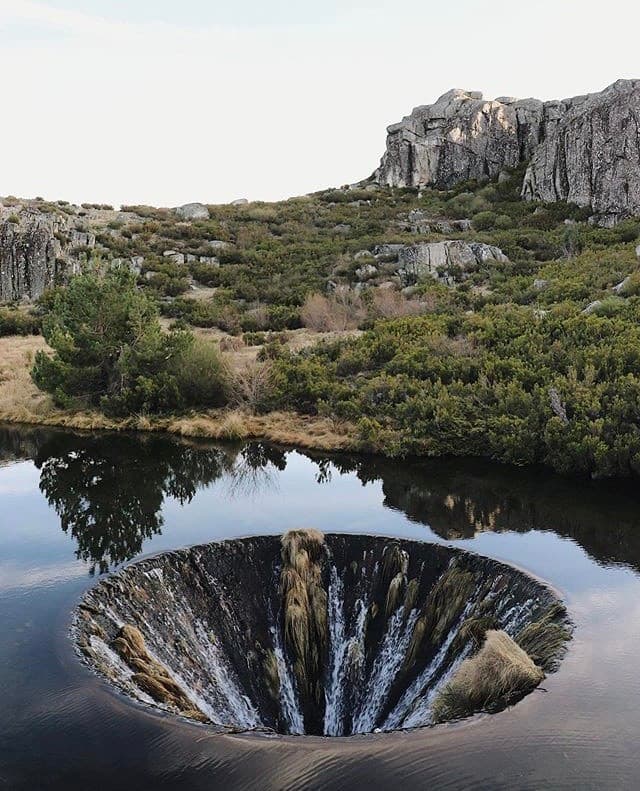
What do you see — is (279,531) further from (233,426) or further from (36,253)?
(36,253)

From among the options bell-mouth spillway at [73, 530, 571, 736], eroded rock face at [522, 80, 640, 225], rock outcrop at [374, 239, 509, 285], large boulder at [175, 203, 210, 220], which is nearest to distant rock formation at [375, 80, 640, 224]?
eroded rock face at [522, 80, 640, 225]

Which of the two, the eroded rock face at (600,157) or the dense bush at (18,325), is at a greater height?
the eroded rock face at (600,157)

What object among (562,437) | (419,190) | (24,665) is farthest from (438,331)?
(419,190)

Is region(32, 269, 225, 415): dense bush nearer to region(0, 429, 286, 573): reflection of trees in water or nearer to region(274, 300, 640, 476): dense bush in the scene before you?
region(0, 429, 286, 573): reflection of trees in water

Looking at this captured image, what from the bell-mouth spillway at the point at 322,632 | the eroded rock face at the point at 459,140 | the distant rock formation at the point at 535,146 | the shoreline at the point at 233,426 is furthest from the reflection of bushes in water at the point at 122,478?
the eroded rock face at the point at 459,140

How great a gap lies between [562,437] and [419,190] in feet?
175

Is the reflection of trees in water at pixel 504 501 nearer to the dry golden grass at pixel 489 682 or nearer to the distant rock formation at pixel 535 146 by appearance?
the dry golden grass at pixel 489 682

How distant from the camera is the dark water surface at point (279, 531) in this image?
8.02 meters

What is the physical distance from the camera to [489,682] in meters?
9.51

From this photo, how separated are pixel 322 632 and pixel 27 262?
1714 inches

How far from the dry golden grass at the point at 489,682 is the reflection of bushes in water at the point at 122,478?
6.81 meters

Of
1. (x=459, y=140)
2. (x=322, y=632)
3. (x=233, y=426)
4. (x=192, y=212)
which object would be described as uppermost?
(x=459, y=140)

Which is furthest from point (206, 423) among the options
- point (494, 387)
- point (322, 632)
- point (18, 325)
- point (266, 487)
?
point (18, 325)

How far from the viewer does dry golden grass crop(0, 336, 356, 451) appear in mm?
24703
